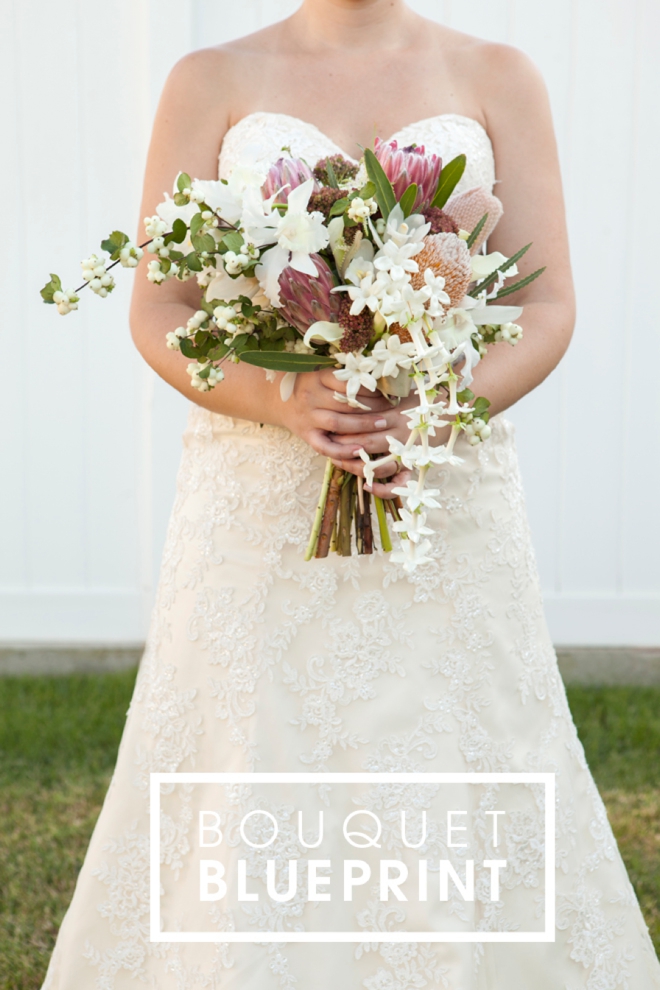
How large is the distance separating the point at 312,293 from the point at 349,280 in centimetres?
6

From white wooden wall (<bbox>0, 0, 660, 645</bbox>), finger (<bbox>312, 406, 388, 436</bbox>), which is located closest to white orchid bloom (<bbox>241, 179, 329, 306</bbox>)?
finger (<bbox>312, 406, 388, 436</bbox>)

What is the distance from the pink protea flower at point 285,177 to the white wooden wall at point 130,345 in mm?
2655

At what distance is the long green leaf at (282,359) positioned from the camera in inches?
63.2

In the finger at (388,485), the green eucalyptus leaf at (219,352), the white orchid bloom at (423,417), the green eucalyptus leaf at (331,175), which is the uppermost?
the green eucalyptus leaf at (331,175)

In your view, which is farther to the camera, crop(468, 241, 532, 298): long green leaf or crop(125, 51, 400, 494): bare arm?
crop(125, 51, 400, 494): bare arm

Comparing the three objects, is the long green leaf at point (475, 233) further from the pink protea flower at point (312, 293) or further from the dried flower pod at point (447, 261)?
the pink protea flower at point (312, 293)

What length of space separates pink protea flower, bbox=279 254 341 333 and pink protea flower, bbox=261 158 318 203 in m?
0.13

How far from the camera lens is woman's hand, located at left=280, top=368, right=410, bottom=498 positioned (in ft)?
5.53

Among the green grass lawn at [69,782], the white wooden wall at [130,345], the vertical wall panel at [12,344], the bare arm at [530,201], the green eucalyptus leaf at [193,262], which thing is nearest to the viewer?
the green eucalyptus leaf at [193,262]

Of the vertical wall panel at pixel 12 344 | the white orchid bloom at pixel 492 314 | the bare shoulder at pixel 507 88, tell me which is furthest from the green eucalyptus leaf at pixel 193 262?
the vertical wall panel at pixel 12 344

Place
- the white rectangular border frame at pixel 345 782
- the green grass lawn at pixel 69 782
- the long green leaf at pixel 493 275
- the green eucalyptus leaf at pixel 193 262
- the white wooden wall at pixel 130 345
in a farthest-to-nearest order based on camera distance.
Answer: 1. the white wooden wall at pixel 130 345
2. the green grass lawn at pixel 69 782
3. the white rectangular border frame at pixel 345 782
4. the long green leaf at pixel 493 275
5. the green eucalyptus leaf at pixel 193 262

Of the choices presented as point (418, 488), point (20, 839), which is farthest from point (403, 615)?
point (20, 839)

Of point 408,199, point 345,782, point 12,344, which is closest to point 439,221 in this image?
point 408,199

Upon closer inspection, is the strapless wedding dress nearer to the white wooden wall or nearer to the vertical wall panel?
the white wooden wall
